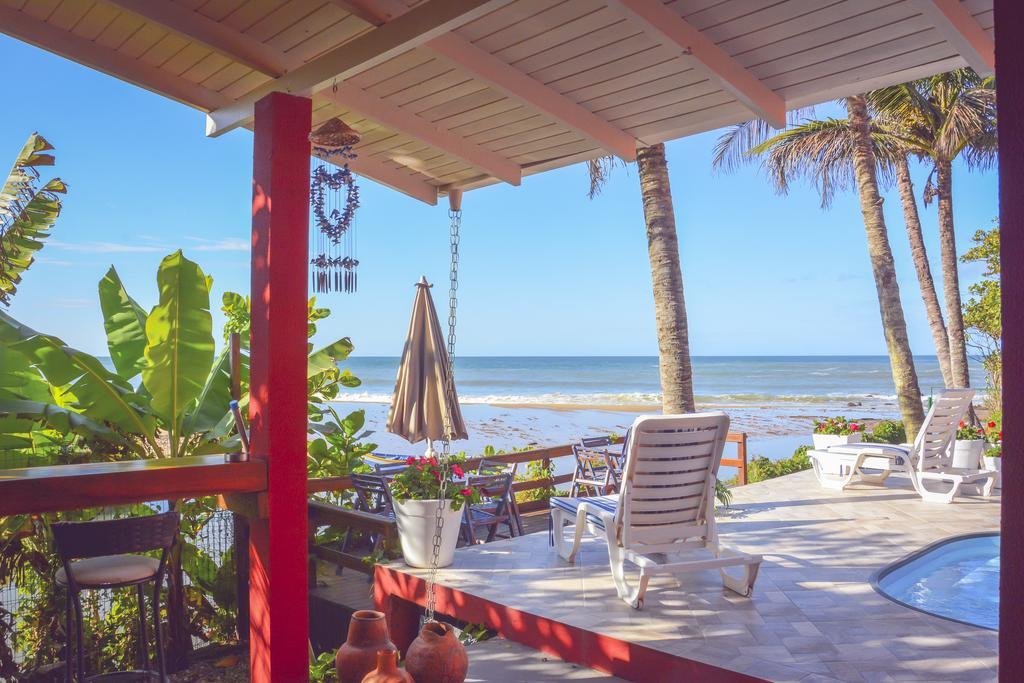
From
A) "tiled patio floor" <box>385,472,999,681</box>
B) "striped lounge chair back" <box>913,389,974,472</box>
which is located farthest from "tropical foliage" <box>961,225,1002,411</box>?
"tiled patio floor" <box>385,472,999,681</box>

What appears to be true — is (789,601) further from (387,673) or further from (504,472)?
(504,472)

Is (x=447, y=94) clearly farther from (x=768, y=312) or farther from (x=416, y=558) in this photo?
(x=768, y=312)

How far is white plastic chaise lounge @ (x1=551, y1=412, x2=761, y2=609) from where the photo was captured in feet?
14.8

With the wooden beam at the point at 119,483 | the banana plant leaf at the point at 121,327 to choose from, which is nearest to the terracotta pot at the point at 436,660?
the wooden beam at the point at 119,483

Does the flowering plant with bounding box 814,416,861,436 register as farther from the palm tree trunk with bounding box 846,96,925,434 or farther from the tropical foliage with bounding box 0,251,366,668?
the tropical foliage with bounding box 0,251,366,668

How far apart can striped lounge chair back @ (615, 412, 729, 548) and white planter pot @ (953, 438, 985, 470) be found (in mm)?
5570

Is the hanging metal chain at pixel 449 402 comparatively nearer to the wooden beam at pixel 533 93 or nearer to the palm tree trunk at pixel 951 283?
the wooden beam at pixel 533 93

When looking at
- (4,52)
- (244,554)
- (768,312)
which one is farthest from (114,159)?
(244,554)

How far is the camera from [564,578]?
509 centimetres

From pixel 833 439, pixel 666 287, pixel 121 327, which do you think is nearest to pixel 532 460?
pixel 666 287

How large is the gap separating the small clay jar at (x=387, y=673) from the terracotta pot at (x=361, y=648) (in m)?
0.11

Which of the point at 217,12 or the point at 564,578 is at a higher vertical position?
the point at 217,12

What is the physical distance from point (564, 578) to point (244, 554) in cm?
228

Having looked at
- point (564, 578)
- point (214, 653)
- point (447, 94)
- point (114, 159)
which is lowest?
point (214, 653)
